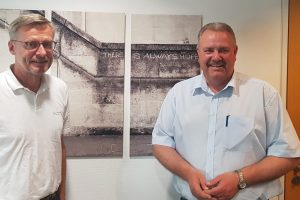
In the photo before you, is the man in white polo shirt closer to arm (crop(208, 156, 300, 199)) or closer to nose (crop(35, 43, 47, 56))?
nose (crop(35, 43, 47, 56))

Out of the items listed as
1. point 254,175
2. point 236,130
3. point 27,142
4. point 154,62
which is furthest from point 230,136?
point 27,142

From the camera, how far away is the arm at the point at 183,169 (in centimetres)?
157

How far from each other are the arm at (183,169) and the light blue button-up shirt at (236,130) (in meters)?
0.04

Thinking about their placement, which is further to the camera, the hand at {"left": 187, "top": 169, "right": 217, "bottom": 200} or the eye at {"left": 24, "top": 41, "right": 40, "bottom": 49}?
the hand at {"left": 187, "top": 169, "right": 217, "bottom": 200}

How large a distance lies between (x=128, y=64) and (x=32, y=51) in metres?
0.74

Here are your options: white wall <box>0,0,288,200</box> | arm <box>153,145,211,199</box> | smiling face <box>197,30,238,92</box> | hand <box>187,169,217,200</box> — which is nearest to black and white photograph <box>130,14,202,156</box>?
white wall <box>0,0,288,200</box>

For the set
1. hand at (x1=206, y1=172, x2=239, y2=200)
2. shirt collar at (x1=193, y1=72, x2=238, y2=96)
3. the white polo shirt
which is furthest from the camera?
shirt collar at (x1=193, y1=72, x2=238, y2=96)

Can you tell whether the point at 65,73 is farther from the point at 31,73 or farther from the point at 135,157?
the point at 135,157

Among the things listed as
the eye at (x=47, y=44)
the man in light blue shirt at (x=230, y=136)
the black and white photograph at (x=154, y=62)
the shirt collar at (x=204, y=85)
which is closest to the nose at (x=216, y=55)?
the man in light blue shirt at (x=230, y=136)

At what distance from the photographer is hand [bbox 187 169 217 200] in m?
1.55

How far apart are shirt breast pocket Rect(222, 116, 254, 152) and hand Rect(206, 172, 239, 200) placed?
140mm

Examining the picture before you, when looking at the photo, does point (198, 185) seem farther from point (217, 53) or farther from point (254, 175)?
point (217, 53)

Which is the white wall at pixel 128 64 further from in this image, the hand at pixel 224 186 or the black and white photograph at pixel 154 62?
the hand at pixel 224 186

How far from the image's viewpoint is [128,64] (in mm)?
2057
